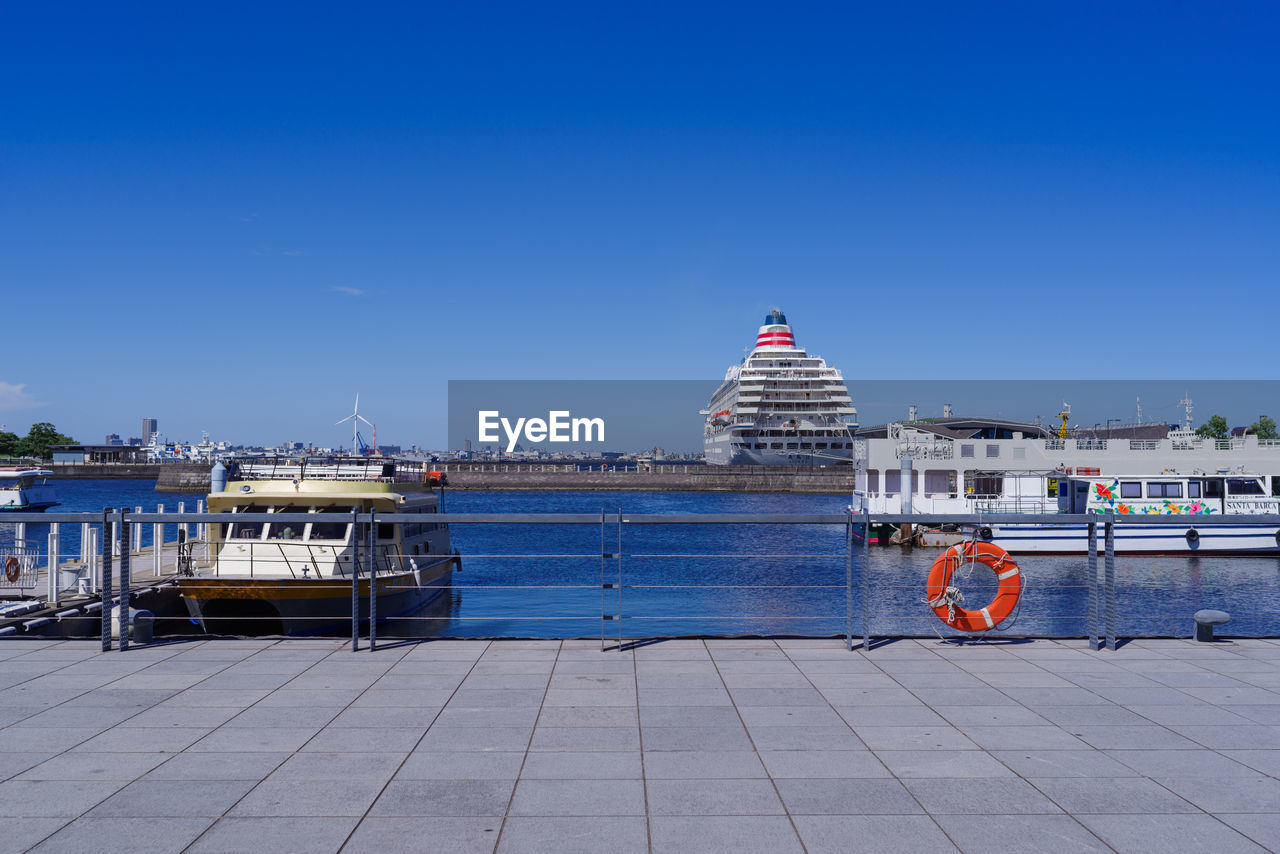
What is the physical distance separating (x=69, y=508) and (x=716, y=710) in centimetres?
8630

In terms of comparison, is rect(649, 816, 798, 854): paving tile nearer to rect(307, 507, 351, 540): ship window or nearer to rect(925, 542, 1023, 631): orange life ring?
rect(925, 542, 1023, 631): orange life ring

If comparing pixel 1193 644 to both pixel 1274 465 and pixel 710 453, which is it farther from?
pixel 710 453

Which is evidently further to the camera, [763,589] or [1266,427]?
[1266,427]

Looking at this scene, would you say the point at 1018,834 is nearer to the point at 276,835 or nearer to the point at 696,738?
the point at 696,738

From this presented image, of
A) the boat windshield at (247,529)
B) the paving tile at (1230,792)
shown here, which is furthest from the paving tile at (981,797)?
the boat windshield at (247,529)

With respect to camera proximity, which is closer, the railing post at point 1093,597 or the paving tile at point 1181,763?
the paving tile at point 1181,763

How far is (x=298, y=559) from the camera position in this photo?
1798 centimetres

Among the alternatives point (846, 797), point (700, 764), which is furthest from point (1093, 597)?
point (700, 764)

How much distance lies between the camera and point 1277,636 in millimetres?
10188

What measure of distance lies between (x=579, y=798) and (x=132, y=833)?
2.37m

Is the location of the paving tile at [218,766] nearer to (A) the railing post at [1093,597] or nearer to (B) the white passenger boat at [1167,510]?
(A) the railing post at [1093,597]

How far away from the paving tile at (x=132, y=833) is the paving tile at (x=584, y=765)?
6.14ft

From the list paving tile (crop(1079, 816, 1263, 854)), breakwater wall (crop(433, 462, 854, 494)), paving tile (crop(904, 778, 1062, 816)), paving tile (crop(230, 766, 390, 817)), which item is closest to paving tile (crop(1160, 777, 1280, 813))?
paving tile (crop(1079, 816, 1263, 854))

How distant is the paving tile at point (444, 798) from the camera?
5.03 metres
